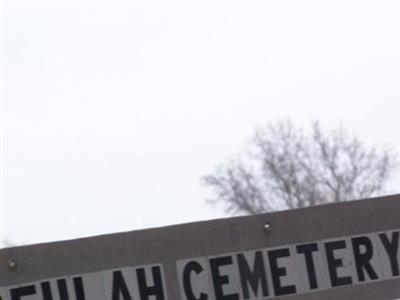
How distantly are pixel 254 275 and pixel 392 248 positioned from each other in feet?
4.89

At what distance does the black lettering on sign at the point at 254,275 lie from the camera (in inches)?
618

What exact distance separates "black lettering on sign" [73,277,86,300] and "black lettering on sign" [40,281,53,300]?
9.5 inches

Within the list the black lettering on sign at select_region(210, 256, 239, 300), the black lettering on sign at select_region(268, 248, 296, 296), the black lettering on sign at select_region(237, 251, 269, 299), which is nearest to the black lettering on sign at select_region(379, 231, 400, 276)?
the black lettering on sign at select_region(268, 248, 296, 296)

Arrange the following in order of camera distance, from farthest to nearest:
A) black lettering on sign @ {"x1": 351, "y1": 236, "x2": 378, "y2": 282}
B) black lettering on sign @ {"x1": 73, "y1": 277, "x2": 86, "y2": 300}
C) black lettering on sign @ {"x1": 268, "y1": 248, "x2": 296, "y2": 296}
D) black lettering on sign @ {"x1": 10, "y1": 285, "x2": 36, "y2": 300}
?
black lettering on sign @ {"x1": 351, "y1": 236, "x2": 378, "y2": 282} < black lettering on sign @ {"x1": 268, "y1": 248, "x2": 296, "y2": 296} < black lettering on sign @ {"x1": 73, "y1": 277, "x2": 86, "y2": 300} < black lettering on sign @ {"x1": 10, "y1": 285, "x2": 36, "y2": 300}

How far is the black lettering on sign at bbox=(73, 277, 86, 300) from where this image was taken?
1522cm

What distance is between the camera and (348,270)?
16109 millimetres

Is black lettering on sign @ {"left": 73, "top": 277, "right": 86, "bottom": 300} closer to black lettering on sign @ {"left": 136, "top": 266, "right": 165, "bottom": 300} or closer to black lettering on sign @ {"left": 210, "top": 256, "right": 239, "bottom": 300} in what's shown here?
black lettering on sign @ {"left": 136, "top": 266, "right": 165, "bottom": 300}

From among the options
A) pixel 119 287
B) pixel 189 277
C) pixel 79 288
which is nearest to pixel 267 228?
pixel 189 277

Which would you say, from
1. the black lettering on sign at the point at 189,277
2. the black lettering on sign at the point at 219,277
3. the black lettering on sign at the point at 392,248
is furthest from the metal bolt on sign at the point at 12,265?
the black lettering on sign at the point at 392,248

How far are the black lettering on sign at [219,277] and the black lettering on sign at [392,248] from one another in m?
1.62

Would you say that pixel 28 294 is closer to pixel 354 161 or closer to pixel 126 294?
pixel 126 294

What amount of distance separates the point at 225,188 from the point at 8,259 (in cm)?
3543

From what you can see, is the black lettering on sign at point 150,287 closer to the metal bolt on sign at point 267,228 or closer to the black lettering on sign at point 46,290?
the black lettering on sign at point 46,290

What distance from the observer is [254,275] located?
620 inches
